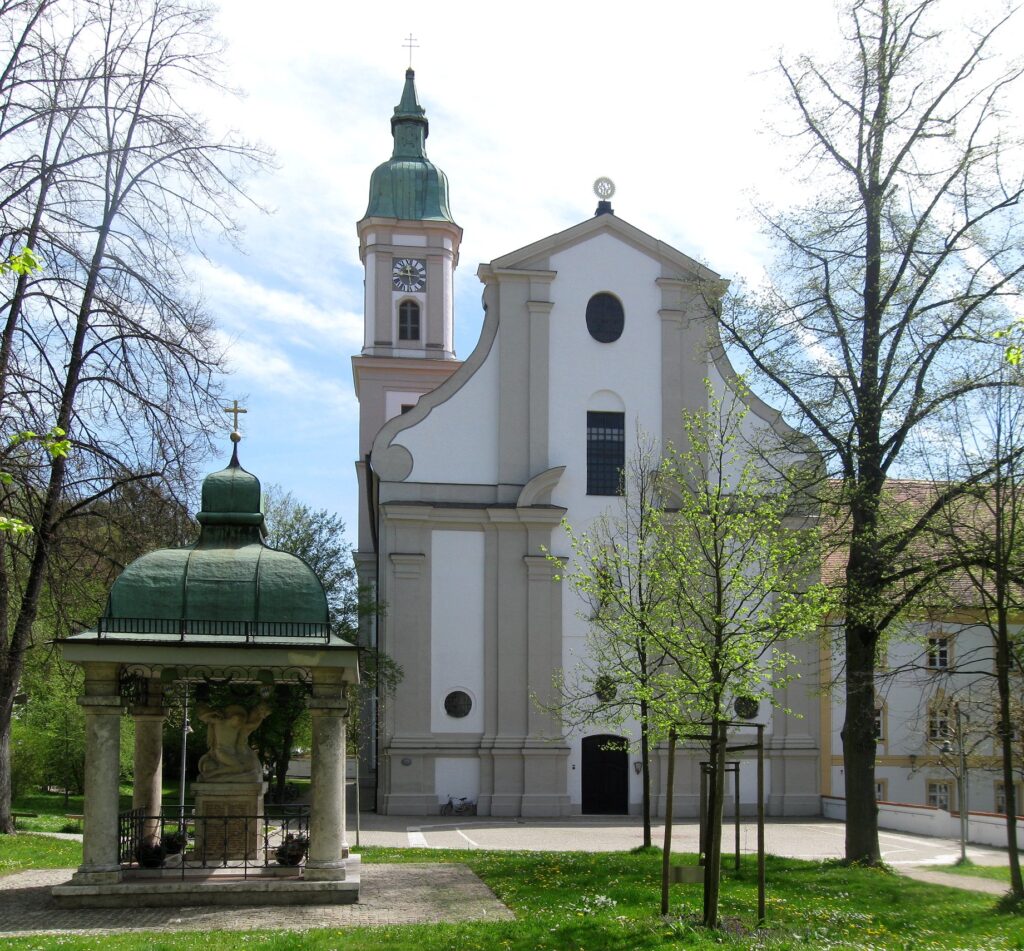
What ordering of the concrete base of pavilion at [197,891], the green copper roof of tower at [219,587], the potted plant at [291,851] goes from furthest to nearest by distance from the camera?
the potted plant at [291,851]
the green copper roof of tower at [219,587]
the concrete base of pavilion at [197,891]

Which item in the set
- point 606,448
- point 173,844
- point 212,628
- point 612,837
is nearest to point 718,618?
point 212,628

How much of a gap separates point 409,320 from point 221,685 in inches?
1197

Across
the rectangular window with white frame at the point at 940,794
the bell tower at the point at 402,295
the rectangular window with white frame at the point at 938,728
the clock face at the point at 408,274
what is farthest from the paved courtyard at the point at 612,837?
the clock face at the point at 408,274

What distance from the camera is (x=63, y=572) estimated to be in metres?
20.0

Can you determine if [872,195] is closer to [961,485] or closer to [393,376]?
[961,485]

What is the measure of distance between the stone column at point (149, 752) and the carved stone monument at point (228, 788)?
111 cm

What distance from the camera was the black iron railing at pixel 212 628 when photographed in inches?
549

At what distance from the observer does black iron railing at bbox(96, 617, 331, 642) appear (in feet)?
45.7

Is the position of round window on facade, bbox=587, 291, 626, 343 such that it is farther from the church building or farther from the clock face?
the clock face

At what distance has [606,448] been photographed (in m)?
34.3

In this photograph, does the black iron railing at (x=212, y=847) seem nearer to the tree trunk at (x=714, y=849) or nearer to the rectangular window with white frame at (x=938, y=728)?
the tree trunk at (x=714, y=849)

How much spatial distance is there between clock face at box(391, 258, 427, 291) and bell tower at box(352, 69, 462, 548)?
36 millimetres

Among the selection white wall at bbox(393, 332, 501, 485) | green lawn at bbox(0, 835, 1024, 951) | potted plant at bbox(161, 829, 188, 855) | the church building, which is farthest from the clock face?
potted plant at bbox(161, 829, 188, 855)

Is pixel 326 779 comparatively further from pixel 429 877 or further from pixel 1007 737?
pixel 1007 737
